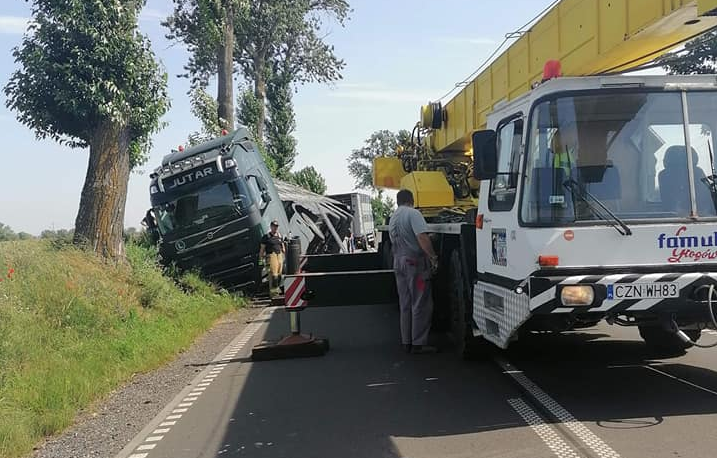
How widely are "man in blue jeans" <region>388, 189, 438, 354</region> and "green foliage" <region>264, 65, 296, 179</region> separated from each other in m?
31.1

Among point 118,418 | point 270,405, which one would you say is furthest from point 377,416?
point 118,418

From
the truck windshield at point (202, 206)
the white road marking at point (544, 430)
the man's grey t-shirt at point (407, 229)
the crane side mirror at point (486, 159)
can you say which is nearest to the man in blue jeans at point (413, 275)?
the man's grey t-shirt at point (407, 229)

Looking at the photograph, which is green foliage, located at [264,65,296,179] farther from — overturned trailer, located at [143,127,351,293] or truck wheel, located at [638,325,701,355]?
truck wheel, located at [638,325,701,355]

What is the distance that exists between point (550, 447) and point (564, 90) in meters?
2.68

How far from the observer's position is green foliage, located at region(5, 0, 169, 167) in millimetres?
11844

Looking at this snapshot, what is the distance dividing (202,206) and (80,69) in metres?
3.73

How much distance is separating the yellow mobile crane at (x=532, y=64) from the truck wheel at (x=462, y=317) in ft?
6.15

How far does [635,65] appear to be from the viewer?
250 inches

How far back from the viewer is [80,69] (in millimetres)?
11898

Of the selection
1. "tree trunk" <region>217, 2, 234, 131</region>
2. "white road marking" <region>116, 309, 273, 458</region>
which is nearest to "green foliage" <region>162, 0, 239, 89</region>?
"tree trunk" <region>217, 2, 234, 131</region>

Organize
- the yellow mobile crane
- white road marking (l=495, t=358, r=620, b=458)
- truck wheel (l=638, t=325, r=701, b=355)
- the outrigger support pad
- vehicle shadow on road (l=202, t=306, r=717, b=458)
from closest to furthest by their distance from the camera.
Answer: white road marking (l=495, t=358, r=620, b=458)
vehicle shadow on road (l=202, t=306, r=717, b=458)
the yellow mobile crane
truck wheel (l=638, t=325, r=701, b=355)
the outrigger support pad

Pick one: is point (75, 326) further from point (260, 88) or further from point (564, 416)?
point (260, 88)

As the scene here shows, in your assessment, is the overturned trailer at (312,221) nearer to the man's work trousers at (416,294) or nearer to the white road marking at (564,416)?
the man's work trousers at (416,294)

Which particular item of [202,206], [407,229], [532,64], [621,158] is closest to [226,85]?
[202,206]
